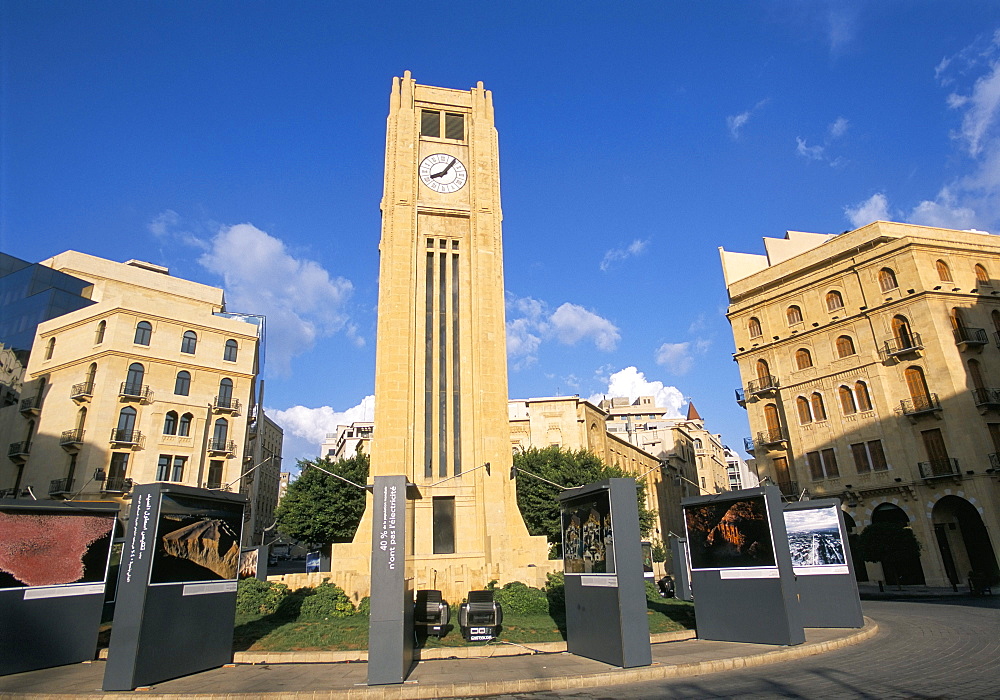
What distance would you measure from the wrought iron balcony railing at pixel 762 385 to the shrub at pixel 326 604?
3338 cm

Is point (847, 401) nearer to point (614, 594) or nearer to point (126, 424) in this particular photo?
point (614, 594)

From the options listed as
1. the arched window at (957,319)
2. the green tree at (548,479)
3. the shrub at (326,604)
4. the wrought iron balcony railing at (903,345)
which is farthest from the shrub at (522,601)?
the arched window at (957,319)

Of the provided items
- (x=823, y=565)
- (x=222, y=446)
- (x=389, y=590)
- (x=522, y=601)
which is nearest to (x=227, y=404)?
(x=222, y=446)

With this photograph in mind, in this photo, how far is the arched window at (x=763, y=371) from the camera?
43.6 meters

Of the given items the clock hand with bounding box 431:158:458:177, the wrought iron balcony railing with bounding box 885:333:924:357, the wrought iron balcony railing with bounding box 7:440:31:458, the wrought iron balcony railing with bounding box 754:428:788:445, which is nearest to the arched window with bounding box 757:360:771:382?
the wrought iron balcony railing with bounding box 754:428:788:445

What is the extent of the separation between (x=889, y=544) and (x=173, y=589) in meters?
35.1

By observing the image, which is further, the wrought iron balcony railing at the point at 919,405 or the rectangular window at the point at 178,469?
the rectangular window at the point at 178,469

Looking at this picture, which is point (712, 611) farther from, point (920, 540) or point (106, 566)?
point (920, 540)

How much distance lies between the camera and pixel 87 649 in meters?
15.1

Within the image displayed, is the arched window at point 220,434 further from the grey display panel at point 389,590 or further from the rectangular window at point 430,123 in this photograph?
the grey display panel at point 389,590

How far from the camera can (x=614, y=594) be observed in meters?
13.3

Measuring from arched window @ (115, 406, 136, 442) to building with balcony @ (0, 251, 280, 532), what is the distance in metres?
0.06

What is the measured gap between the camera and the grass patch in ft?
51.9

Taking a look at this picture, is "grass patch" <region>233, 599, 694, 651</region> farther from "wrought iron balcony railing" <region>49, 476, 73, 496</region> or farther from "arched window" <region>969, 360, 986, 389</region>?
"arched window" <region>969, 360, 986, 389</region>
